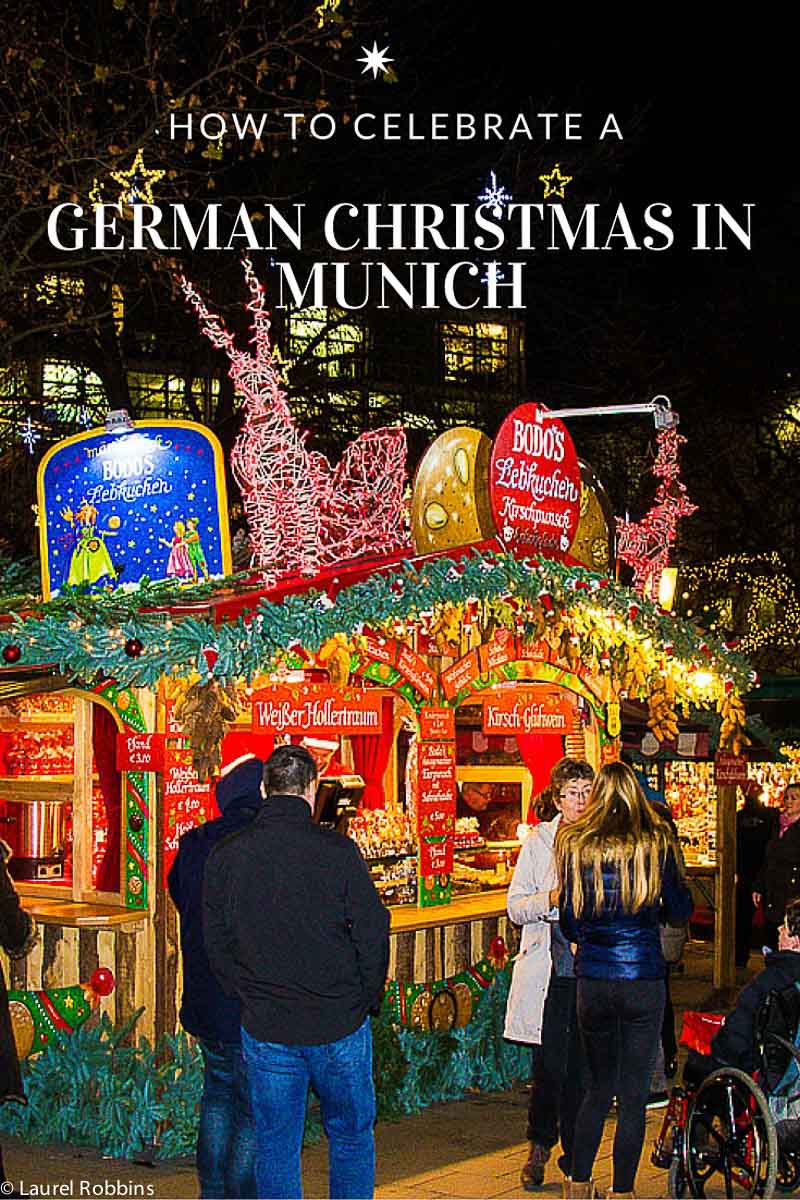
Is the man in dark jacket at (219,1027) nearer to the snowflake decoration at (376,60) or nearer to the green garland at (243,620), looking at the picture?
the green garland at (243,620)

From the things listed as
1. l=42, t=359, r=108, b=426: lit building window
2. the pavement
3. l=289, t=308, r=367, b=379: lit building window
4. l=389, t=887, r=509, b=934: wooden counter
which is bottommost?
the pavement

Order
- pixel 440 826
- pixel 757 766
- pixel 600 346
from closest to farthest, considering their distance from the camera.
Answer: pixel 440 826, pixel 757 766, pixel 600 346

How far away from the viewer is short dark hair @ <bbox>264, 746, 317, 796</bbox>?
5.23 m

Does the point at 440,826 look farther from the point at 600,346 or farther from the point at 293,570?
the point at 600,346

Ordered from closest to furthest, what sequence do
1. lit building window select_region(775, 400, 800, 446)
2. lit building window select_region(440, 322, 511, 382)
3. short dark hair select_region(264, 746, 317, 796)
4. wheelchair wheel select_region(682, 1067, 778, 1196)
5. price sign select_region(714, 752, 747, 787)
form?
1. short dark hair select_region(264, 746, 317, 796)
2. wheelchair wheel select_region(682, 1067, 778, 1196)
3. price sign select_region(714, 752, 747, 787)
4. lit building window select_region(440, 322, 511, 382)
5. lit building window select_region(775, 400, 800, 446)

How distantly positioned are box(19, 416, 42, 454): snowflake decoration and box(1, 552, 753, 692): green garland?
28.2 ft

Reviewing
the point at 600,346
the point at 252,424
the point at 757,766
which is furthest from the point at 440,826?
the point at 600,346

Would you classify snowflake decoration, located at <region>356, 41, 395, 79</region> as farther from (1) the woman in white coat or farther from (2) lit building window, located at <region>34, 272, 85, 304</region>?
(1) the woman in white coat

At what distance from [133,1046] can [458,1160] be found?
5.51 ft

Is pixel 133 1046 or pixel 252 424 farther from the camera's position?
pixel 252 424

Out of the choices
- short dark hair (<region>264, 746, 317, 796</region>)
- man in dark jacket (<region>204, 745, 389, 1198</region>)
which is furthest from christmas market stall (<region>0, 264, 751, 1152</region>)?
man in dark jacket (<region>204, 745, 389, 1198</region>)

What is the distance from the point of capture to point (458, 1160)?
299 inches

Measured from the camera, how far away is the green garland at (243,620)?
7.54 m

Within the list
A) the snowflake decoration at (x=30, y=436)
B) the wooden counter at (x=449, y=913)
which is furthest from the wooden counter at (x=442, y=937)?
the snowflake decoration at (x=30, y=436)
